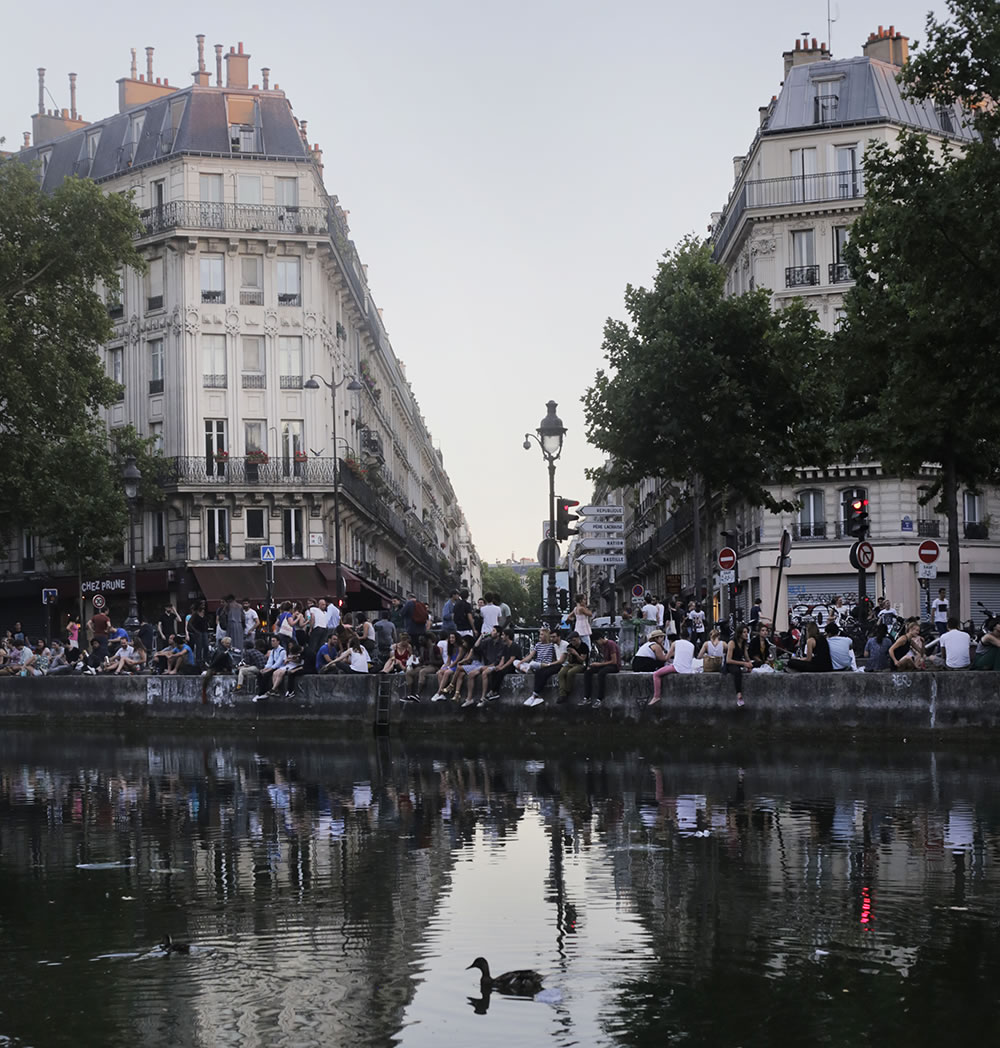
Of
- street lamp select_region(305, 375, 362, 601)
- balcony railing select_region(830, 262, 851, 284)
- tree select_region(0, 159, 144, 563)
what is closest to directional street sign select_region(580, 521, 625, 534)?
tree select_region(0, 159, 144, 563)

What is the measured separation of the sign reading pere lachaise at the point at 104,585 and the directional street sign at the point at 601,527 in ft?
116

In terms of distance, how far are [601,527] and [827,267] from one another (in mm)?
31847

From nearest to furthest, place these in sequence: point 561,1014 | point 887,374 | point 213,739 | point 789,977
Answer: point 561,1014, point 789,977, point 213,739, point 887,374

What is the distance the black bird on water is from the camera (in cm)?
755

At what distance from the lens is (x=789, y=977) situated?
7.82 m

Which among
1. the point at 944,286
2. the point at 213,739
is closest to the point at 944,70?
the point at 944,286

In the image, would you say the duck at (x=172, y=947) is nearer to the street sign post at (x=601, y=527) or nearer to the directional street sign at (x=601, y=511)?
the directional street sign at (x=601, y=511)

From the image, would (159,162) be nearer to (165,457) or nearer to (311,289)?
(311,289)

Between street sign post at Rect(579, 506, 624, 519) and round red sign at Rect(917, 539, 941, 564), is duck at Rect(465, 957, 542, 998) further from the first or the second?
round red sign at Rect(917, 539, 941, 564)

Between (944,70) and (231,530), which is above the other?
(944,70)

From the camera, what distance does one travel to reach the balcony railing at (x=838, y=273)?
185ft

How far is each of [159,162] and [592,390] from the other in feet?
83.1

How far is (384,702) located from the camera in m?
27.1

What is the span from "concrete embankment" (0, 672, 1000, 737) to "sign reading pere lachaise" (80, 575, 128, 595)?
2958cm
